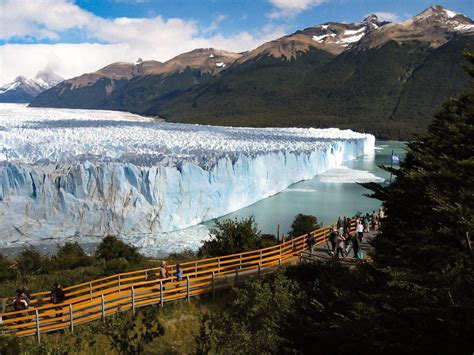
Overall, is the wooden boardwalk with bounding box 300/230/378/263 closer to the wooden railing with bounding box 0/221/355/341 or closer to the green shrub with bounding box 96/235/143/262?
the wooden railing with bounding box 0/221/355/341

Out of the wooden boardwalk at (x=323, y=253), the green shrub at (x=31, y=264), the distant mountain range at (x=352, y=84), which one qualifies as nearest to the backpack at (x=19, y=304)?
the green shrub at (x=31, y=264)

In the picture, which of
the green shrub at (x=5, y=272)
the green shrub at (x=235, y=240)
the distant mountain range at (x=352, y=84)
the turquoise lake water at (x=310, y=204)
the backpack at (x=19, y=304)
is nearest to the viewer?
the backpack at (x=19, y=304)

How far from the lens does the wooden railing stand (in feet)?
26.1

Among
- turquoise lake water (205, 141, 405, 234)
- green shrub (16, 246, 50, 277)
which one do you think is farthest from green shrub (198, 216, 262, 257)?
turquoise lake water (205, 141, 405, 234)

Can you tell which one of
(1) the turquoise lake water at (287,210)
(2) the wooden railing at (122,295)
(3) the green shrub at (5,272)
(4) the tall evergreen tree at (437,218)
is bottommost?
(1) the turquoise lake water at (287,210)

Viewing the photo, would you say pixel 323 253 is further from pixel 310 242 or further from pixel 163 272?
pixel 163 272

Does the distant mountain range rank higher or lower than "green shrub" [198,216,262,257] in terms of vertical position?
higher

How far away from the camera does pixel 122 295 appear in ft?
30.1

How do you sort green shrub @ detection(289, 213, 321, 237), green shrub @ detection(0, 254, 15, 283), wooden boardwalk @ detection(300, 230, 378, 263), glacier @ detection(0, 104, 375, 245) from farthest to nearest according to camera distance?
glacier @ detection(0, 104, 375, 245) → green shrub @ detection(289, 213, 321, 237) → green shrub @ detection(0, 254, 15, 283) → wooden boardwalk @ detection(300, 230, 378, 263)

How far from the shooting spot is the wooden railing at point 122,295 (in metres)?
7.95

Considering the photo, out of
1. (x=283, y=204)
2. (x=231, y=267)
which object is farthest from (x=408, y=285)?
(x=283, y=204)

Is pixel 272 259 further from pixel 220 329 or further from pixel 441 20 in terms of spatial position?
pixel 441 20

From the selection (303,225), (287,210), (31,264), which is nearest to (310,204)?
(287,210)

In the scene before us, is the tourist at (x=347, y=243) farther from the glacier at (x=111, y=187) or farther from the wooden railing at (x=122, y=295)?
the glacier at (x=111, y=187)
